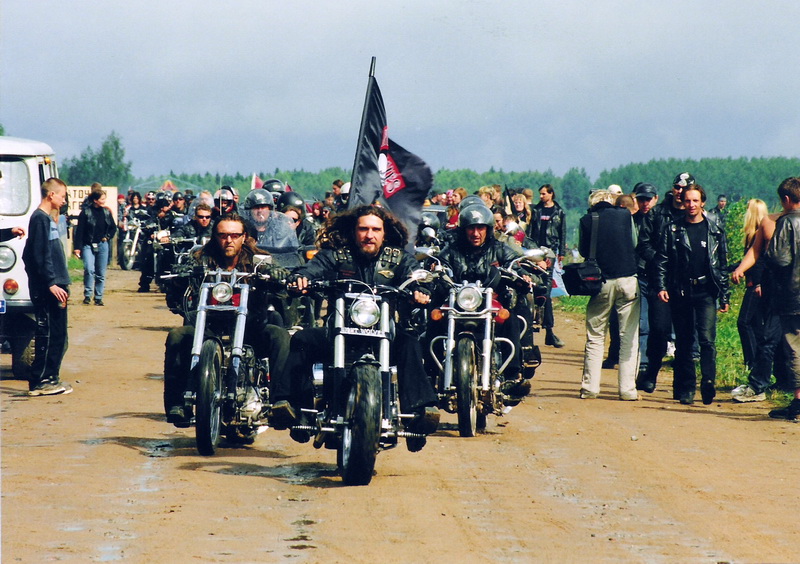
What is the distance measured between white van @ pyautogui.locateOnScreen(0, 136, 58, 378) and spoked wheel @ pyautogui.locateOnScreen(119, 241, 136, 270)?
23.2 meters

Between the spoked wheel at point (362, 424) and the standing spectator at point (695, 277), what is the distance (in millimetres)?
5527

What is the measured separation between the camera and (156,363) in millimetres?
15938

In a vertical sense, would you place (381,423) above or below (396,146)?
below

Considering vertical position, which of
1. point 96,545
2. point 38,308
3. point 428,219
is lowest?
point 96,545

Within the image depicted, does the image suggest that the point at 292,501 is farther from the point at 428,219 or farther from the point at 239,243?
the point at 428,219

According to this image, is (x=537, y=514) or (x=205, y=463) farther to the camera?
(x=205, y=463)

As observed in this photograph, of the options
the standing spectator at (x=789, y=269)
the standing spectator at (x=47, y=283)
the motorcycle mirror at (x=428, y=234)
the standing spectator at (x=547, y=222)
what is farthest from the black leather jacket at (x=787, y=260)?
the standing spectator at (x=547, y=222)

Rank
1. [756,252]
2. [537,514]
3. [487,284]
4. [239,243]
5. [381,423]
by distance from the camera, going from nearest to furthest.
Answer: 1. [537,514]
2. [381,423]
3. [239,243]
4. [487,284]
5. [756,252]

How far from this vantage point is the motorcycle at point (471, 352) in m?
10.5

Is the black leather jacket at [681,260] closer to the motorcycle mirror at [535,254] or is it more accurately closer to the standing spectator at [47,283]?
the motorcycle mirror at [535,254]

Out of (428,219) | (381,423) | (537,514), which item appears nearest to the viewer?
(537,514)

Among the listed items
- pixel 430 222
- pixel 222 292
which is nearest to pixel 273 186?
pixel 430 222

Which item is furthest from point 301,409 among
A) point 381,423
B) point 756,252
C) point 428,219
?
point 428,219

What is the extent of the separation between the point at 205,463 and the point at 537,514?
8.60 ft
